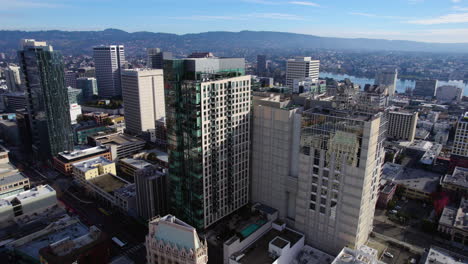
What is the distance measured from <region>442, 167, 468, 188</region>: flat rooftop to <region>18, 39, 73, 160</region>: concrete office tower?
151m

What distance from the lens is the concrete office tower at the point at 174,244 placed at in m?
47.1

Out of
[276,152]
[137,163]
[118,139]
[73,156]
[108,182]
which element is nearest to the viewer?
[276,152]

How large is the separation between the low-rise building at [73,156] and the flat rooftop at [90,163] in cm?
660

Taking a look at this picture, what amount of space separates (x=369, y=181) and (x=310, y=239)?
2080 cm

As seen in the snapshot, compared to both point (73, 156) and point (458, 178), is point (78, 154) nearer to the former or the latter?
point (73, 156)

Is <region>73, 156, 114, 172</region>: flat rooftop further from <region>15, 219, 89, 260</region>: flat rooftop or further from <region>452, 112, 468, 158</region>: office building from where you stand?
<region>452, 112, 468, 158</region>: office building

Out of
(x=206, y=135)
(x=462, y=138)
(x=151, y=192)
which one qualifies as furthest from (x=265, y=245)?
(x=462, y=138)

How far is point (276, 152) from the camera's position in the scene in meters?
78.2

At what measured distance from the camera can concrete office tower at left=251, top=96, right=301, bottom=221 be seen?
7456cm

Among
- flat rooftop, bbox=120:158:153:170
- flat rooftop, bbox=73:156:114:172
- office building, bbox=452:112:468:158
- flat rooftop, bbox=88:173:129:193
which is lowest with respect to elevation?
flat rooftop, bbox=88:173:129:193

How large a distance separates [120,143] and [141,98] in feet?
102

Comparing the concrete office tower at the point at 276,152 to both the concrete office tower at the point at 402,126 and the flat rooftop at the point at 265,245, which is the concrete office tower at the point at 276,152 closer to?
the flat rooftop at the point at 265,245

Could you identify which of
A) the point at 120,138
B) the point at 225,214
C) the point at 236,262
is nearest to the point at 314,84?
the point at 120,138

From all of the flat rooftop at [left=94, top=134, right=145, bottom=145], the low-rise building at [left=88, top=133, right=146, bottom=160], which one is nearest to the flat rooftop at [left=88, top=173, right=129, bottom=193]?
the low-rise building at [left=88, top=133, right=146, bottom=160]
